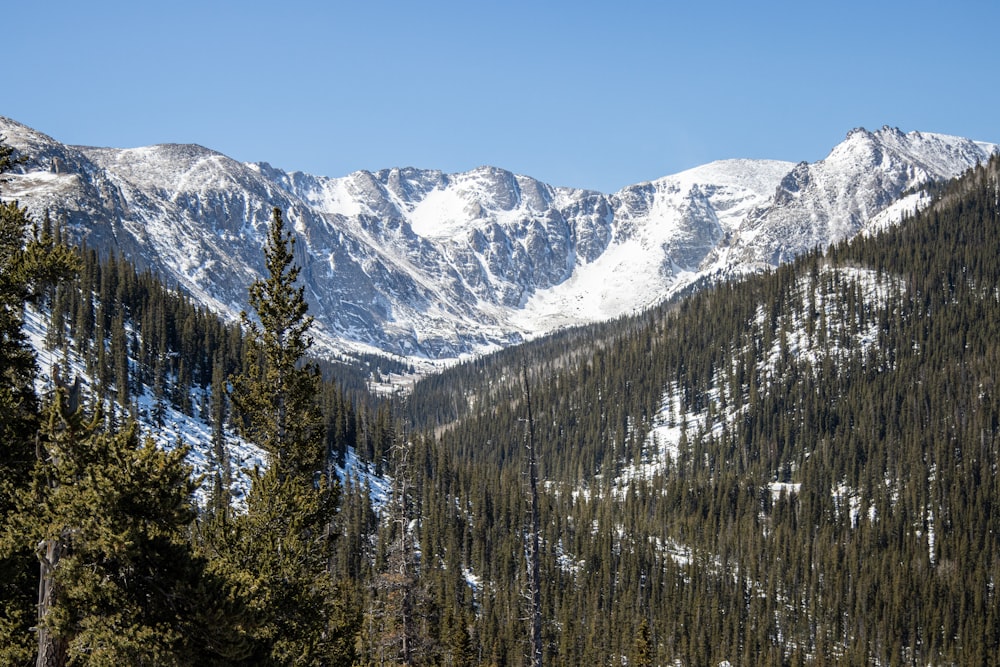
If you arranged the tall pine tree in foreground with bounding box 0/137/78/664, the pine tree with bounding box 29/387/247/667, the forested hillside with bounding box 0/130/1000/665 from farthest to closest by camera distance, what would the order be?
the tall pine tree in foreground with bounding box 0/137/78/664
the forested hillside with bounding box 0/130/1000/665
the pine tree with bounding box 29/387/247/667

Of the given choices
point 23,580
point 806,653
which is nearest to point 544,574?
point 806,653

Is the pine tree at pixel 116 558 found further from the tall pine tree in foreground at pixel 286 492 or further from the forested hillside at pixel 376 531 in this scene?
the tall pine tree in foreground at pixel 286 492

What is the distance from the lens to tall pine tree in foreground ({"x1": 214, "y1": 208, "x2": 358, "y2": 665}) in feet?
78.1

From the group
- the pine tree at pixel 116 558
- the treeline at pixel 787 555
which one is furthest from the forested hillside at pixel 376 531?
the treeline at pixel 787 555

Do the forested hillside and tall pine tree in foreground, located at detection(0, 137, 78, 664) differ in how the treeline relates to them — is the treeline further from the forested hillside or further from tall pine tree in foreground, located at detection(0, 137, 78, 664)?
tall pine tree in foreground, located at detection(0, 137, 78, 664)

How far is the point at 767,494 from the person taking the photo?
7328 inches

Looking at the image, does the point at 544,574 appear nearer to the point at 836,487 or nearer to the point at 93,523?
the point at 836,487

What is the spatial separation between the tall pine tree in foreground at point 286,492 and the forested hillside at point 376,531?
0.32 ft

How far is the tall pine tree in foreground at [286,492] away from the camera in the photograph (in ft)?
78.1

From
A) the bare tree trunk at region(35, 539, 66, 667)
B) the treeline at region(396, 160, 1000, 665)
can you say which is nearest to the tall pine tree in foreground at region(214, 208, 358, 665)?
the bare tree trunk at region(35, 539, 66, 667)

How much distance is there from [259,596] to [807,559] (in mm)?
152042

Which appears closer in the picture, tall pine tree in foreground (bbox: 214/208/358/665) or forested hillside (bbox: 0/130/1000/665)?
forested hillside (bbox: 0/130/1000/665)

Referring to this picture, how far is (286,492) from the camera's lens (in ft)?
82.7

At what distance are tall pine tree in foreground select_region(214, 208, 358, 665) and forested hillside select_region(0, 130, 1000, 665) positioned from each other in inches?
3.8
